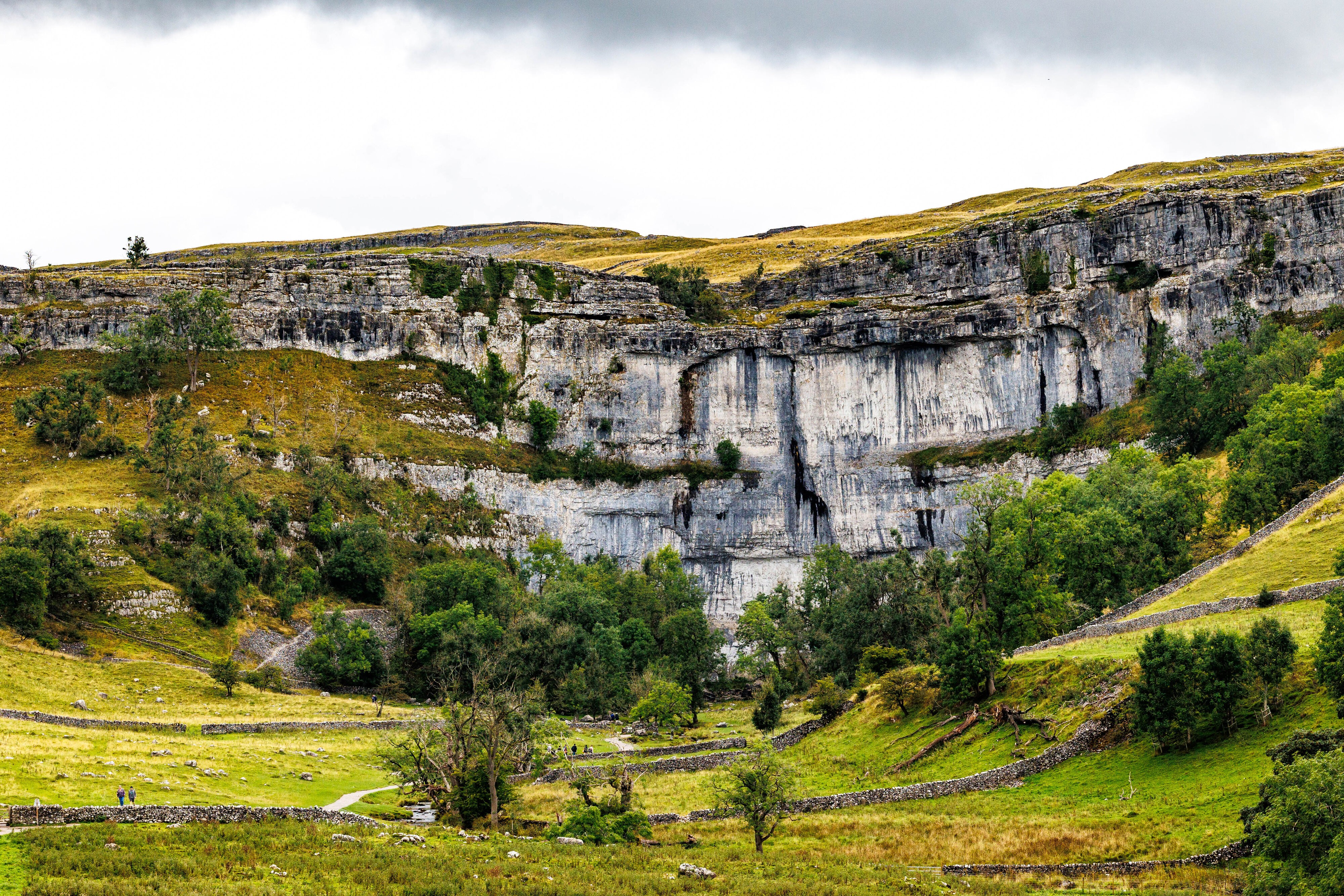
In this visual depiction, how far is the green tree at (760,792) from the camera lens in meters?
43.9

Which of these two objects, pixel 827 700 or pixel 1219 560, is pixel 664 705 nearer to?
pixel 827 700

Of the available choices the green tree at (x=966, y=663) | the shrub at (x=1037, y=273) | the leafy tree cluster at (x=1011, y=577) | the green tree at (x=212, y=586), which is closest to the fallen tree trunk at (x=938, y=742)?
the green tree at (x=966, y=663)

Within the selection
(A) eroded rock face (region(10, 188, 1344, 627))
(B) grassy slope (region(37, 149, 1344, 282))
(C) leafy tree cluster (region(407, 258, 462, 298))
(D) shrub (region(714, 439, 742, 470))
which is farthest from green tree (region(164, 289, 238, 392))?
(D) shrub (region(714, 439, 742, 470))

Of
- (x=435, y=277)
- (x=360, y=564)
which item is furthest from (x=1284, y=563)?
(x=435, y=277)

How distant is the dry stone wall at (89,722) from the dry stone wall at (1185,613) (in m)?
46.3

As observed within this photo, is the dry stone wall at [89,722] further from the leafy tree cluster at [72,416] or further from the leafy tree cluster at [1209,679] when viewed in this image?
the leafy tree cluster at [72,416]

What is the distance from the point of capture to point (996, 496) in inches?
2694

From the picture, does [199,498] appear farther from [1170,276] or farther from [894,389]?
[1170,276]

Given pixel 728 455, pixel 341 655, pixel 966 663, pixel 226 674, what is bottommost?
pixel 341 655

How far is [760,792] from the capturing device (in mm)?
43969

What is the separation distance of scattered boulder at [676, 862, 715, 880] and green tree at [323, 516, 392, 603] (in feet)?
256

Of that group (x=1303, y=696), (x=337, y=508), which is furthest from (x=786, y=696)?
(x=1303, y=696)

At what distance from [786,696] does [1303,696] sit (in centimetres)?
5727

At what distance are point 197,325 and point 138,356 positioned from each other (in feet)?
23.5
